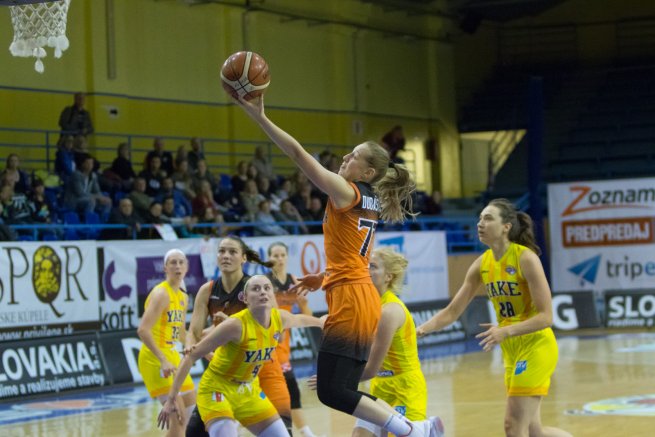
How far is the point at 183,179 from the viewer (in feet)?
63.7

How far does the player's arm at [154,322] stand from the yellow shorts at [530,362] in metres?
2.70

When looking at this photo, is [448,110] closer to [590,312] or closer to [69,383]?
[590,312]

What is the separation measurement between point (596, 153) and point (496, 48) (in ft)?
19.0

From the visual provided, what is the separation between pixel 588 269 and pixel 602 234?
0.71 metres

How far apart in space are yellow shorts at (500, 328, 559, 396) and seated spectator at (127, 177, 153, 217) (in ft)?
36.1

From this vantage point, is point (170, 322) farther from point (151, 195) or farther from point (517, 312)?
point (151, 195)

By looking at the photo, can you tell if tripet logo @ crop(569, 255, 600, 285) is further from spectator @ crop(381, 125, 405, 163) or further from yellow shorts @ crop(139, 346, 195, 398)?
yellow shorts @ crop(139, 346, 195, 398)

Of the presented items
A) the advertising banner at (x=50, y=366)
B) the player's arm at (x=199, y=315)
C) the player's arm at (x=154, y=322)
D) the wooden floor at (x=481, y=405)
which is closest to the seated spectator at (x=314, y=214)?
the wooden floor at (x=481, y=405)

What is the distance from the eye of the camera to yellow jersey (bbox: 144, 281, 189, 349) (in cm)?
953

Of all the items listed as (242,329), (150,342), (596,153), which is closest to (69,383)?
(150,342)

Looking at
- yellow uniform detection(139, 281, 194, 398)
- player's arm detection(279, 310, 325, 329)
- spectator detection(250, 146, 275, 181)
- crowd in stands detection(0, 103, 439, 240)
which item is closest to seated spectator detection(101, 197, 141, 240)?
crowd in stands detection(0, 103, 439, 240)

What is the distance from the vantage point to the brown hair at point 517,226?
7.86 meters

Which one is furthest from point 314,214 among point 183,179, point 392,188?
point 392,188

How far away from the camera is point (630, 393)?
42.7ft
